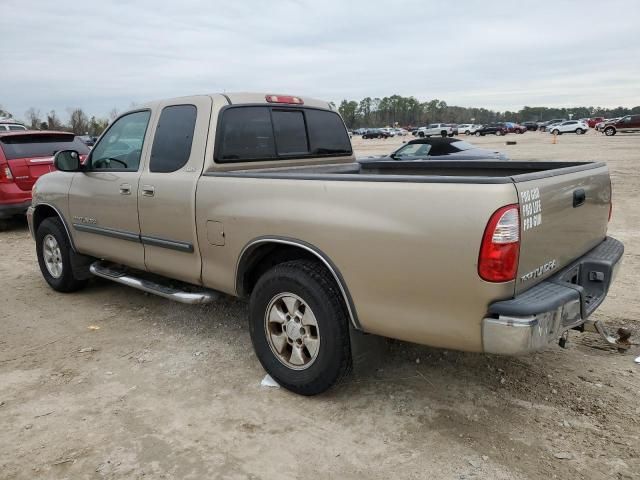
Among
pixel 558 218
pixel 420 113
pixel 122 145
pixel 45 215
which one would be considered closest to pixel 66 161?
pixel 122 145

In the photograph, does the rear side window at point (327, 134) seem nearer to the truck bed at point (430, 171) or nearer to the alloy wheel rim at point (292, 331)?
the truck bed at point (430, 171)

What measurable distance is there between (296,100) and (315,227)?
6.36ft

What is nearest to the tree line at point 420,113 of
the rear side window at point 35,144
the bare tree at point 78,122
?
the bare tree at point 78,122

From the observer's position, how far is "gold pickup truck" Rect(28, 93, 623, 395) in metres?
2.66

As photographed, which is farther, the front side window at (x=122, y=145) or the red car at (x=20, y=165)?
the red car at (x=20, y=165)

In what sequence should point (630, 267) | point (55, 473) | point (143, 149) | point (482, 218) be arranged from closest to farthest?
point (482, 218) → point (55, 473) → point (143, 149) → point (630, 267)

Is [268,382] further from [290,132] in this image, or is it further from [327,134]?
[327,134]

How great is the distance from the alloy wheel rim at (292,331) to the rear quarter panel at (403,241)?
16.8 inches

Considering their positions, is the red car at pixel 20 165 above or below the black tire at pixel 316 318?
above

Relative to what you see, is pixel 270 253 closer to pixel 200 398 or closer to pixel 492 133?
pixel 200 398

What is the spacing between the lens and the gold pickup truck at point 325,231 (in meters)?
2.66

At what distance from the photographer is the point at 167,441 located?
3074 millimetres

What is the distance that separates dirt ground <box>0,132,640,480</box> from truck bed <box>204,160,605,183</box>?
1.13m

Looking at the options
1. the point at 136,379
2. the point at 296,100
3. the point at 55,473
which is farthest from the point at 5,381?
the point at 296,100
